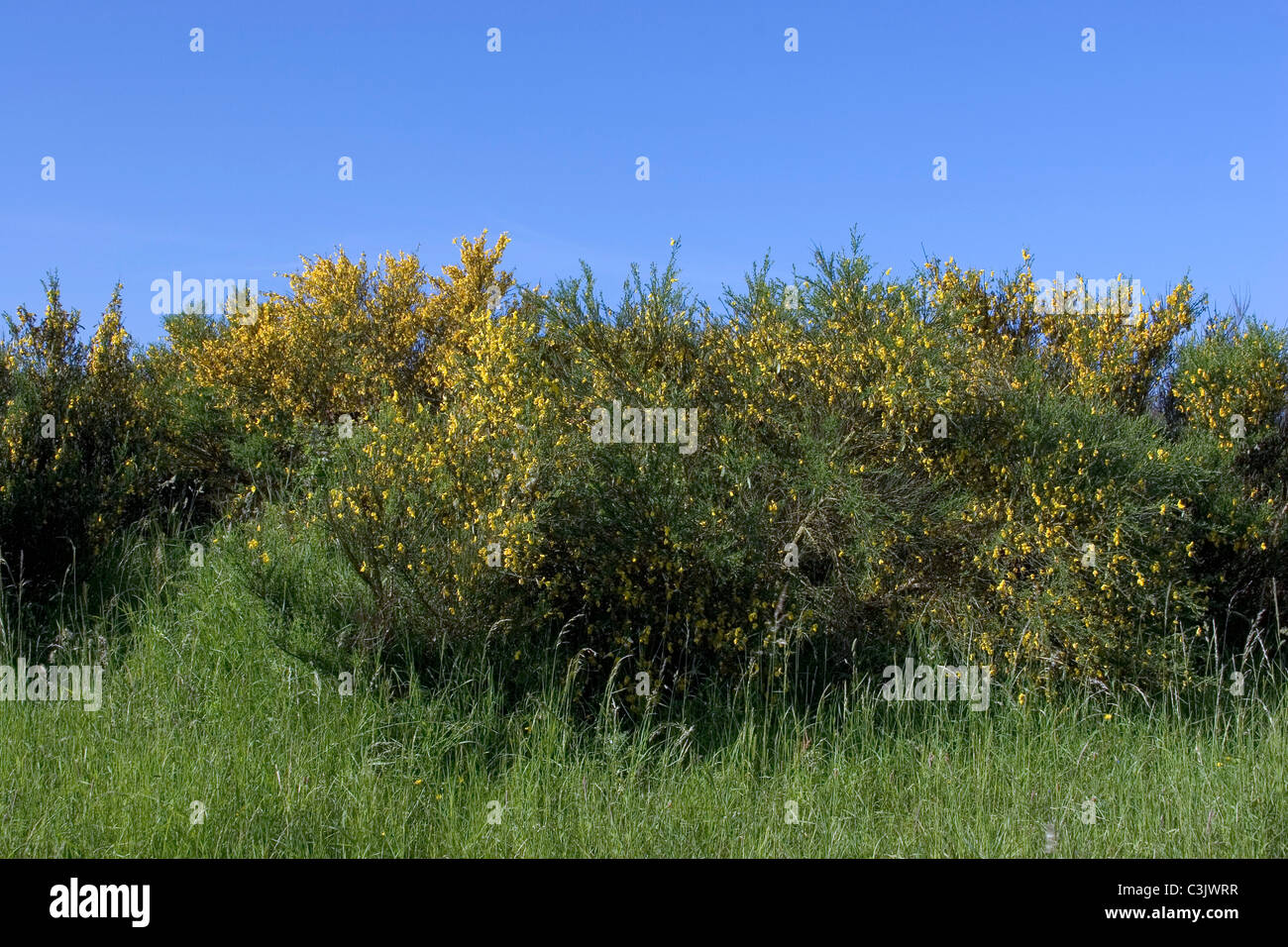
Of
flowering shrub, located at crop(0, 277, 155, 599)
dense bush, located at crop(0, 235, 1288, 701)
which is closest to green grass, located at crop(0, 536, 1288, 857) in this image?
dense bush, located at crop(0, 235, 1288, 701)

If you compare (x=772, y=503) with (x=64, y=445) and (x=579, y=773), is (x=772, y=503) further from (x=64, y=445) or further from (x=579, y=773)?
(x=64, y=445)

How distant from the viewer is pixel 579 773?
184 inches

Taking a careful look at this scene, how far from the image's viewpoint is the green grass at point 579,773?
4254mm

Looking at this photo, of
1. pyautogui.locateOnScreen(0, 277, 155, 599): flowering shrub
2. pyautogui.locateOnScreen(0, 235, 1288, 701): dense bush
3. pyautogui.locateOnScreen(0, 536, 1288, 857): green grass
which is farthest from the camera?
pyautogui.locateOnScreen(0, 277, 155, 599): flowering shrub

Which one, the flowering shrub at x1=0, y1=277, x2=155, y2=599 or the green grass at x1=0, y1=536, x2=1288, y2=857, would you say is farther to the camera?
the flowering shrub at x1=0, y1=277, x2=155, y2=599

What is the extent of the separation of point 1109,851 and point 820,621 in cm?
210

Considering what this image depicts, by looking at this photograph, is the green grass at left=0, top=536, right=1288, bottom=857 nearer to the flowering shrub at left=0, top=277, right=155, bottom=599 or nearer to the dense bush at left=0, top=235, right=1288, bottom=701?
the dense bush at left=0, top=235, right=1288, bottom=701

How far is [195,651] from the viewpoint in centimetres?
590

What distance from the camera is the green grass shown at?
167 inches

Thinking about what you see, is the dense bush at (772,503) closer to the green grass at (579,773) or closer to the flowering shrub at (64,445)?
the green grass at (579,773)

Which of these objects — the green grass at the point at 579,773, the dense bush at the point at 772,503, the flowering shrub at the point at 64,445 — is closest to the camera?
the green grass at the point at 579,773

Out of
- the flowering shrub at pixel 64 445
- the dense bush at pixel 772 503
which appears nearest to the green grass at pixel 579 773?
the dense bush at pixel 772 503

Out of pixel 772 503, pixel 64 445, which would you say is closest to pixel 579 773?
pixel 772 503
